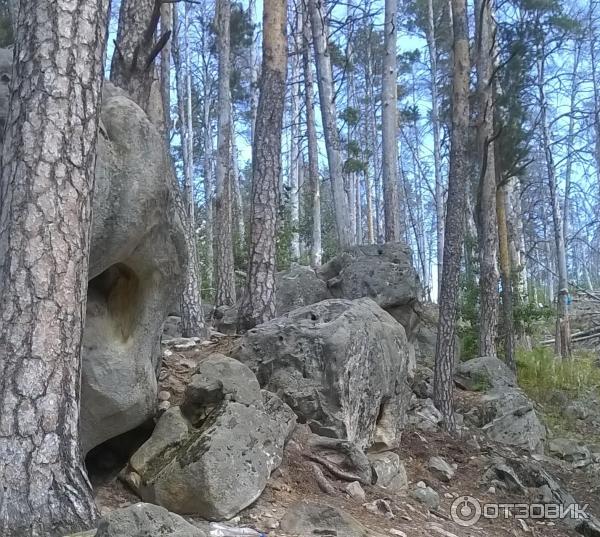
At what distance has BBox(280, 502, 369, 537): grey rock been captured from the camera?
3.98m

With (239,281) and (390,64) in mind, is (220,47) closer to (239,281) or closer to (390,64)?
(390,64)

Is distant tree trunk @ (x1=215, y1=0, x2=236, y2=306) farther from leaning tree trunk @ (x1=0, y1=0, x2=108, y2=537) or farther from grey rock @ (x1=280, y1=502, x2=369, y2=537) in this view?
leaning tree trunk @ (x1=0, y1=0, x2=108, y2=537)

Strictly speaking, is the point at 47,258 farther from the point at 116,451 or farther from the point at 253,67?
the point at 253,67

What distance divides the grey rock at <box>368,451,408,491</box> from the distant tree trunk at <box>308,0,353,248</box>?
6.58 m

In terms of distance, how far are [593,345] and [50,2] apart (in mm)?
16138

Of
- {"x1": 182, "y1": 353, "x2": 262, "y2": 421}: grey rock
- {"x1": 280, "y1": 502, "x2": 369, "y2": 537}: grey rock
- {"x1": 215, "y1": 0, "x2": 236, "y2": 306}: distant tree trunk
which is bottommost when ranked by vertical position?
{"x1": 280, "y1": 502, "x2": 369, "y2": 537}: grey rock

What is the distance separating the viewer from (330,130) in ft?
41.6

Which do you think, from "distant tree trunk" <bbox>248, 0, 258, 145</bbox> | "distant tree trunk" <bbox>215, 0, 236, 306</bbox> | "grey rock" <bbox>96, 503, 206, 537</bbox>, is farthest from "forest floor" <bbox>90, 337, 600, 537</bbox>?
"distant tree trunk" <bbox>248, 0, 258, 145</bbox>

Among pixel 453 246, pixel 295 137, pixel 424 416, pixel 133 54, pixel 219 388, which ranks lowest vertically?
pixel 424 416

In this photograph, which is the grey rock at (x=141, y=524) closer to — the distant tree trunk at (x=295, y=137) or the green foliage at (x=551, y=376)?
the green foliage at (x=551, y=376)

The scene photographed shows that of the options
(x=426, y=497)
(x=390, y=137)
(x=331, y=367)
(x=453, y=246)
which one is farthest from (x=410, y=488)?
(x=390, y=137)

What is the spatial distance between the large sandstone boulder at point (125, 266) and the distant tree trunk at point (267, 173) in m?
3.01

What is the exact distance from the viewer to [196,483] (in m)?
4.01

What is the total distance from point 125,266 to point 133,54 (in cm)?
303
